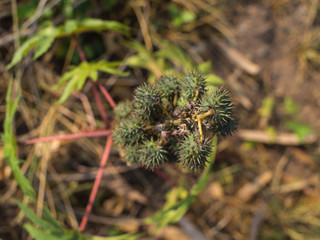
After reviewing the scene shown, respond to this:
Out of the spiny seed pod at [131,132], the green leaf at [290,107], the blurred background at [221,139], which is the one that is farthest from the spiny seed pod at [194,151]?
the green leaf at [290,107]

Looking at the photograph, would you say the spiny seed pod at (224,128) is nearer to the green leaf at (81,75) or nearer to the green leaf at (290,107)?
the green leaf at (81,75)

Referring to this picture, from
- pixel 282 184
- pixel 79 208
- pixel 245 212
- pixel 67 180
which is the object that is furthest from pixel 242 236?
pixel 67 180

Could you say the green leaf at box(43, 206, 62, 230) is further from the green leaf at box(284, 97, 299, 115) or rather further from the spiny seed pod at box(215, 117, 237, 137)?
the green leaf at box(284, 97, 299, 115)

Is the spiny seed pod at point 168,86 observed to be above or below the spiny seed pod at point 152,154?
above

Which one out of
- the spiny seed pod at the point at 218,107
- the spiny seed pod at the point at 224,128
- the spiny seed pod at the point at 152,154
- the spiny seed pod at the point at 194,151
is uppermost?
the spiny seed pod at the point at 218,107

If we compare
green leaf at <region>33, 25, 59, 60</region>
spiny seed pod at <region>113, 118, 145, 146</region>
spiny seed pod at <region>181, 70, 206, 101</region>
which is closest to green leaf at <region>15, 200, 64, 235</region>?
spiny seed pod at <region>113, 118, 145, 146</region>

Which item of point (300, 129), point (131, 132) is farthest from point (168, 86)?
point (300, 129)
